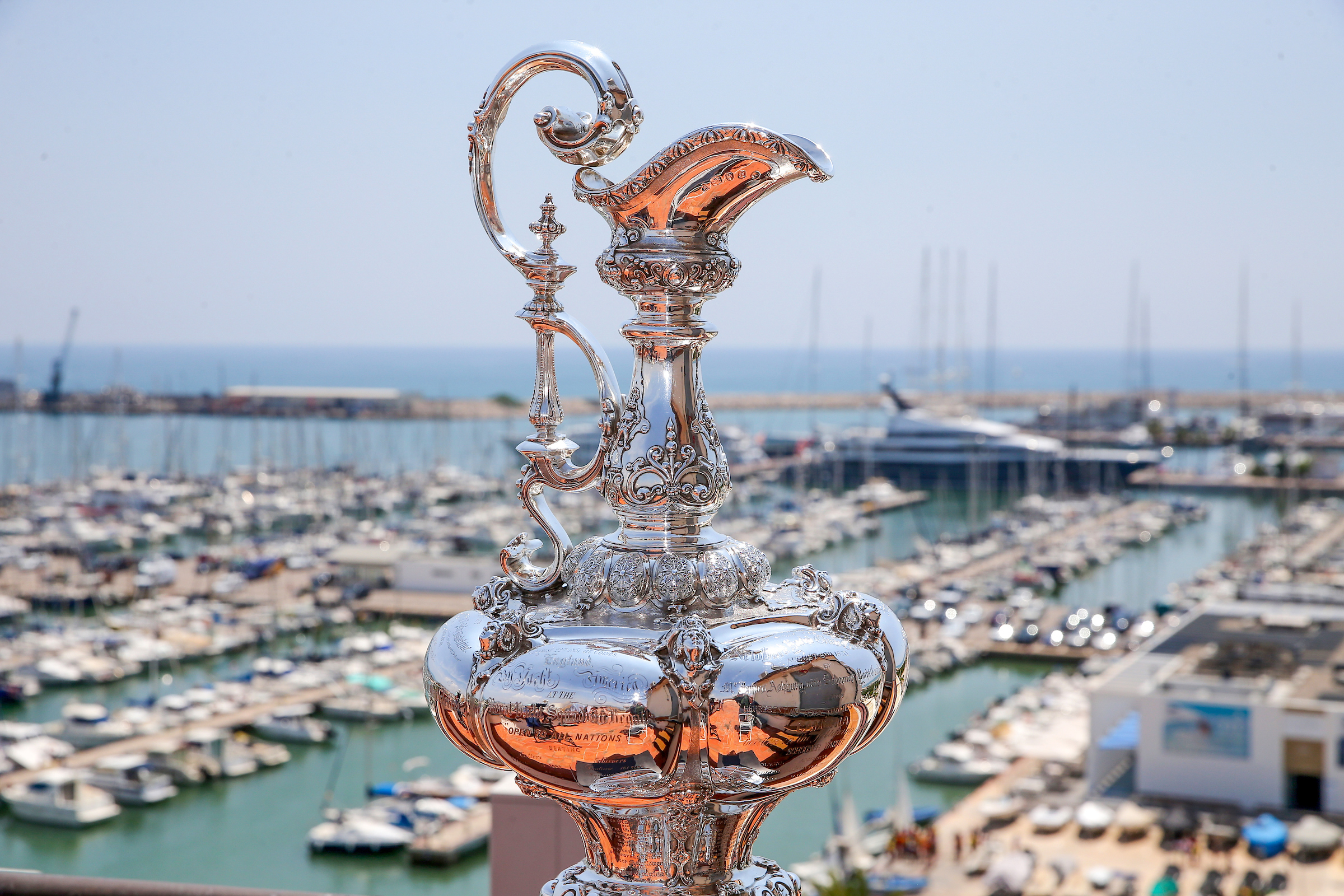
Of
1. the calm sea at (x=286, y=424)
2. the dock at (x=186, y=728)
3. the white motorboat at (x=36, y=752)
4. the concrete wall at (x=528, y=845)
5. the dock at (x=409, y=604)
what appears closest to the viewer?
the concrete wall at (x=528, y=845)

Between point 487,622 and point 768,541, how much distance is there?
18856 millimetres

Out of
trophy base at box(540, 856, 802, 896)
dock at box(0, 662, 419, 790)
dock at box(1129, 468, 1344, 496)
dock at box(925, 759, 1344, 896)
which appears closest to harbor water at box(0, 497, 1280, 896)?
dock at box(0, 662, 419, 790)

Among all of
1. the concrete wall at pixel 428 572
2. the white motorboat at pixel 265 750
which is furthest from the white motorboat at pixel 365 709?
the concrete wall at pixel 428 572

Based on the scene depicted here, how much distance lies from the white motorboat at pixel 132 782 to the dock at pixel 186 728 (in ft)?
1.01

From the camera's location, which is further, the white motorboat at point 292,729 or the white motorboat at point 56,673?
the white motorboat at point 56,673

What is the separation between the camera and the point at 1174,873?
349 inches

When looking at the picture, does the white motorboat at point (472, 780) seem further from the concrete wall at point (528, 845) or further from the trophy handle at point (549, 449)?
the trophy handle at point (549, 449)

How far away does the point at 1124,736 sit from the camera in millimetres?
10820

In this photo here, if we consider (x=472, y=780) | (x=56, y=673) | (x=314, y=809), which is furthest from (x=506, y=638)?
(x=56, y=673)

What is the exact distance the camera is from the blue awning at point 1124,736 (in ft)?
35.1

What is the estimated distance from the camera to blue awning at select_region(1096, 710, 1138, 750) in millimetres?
10711

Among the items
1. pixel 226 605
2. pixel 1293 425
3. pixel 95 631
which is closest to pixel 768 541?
pixel 226 605

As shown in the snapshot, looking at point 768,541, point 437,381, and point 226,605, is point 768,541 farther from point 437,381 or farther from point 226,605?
point 437,381

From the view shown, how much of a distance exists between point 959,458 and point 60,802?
18672mm
